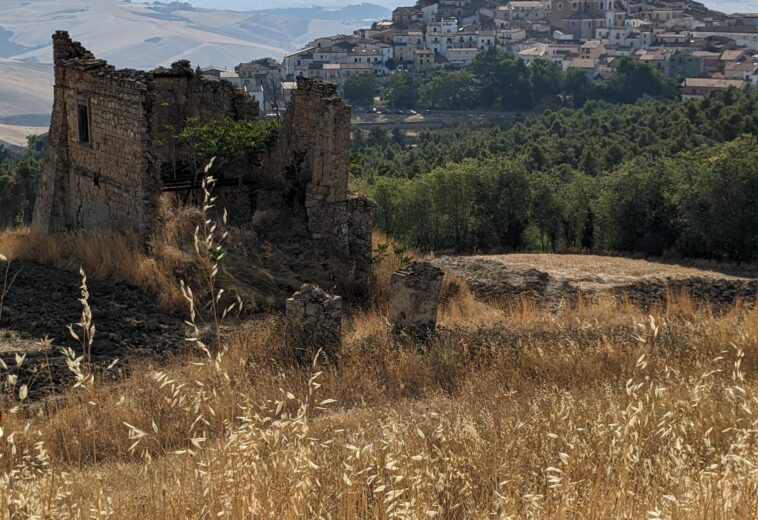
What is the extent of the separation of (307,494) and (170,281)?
313 inches

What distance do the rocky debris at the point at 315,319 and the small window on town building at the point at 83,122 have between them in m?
6.11

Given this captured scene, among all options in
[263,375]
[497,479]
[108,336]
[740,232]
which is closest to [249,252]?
[108,336]

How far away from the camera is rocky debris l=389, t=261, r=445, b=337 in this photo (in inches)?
393

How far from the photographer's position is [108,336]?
32.2 ft

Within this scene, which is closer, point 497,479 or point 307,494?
point 307,494

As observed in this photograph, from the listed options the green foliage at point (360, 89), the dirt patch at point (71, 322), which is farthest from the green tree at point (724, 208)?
the green foliage at point (360, 89)

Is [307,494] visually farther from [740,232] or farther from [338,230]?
[740,232]

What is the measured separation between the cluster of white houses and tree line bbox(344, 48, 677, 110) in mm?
5016

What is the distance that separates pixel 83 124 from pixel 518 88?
85.7 m

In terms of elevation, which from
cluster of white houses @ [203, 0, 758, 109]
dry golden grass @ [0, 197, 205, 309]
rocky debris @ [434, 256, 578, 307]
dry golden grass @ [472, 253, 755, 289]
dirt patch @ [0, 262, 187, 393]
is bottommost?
dry golden grass @ [472, 253, 755, 289]

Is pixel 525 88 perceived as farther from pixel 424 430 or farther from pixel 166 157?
pixel 424 430

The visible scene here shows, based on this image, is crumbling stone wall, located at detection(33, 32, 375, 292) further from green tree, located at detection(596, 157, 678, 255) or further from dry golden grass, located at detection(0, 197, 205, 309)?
green tree, located at detection(596, 157, 678, 255)

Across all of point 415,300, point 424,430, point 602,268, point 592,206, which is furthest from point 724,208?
point 424,430

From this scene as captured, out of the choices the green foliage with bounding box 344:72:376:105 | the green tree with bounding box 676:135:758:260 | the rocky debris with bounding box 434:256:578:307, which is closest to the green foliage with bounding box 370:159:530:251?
the green tree with bounding box 676:135:758:260
